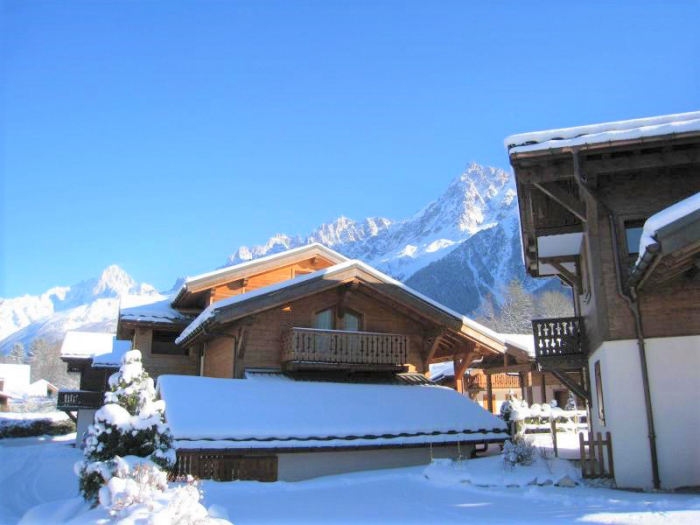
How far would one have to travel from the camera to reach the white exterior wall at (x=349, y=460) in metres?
15.5

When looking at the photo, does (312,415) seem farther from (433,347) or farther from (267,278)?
(267,278)

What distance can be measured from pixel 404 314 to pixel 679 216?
41.1 ft

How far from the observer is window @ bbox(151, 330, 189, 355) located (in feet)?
86.6

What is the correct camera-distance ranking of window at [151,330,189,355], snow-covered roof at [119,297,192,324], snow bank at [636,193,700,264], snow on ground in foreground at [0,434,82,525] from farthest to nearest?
window at [151,330,189,355]
snow-covered roof at [119,297,192,324]
snow on ground in foreground at [0,434,82,525]
snow bank at [636,193,700,264]

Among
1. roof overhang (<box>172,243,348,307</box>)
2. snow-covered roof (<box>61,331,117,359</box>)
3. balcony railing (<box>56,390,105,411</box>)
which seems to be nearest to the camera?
roof overhang (<box>172,243,348,307</box>)

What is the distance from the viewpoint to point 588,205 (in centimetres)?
1425

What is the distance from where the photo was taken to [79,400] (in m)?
38.5

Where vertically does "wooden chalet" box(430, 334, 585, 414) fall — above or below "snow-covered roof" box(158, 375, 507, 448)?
above

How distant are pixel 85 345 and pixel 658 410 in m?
36.0

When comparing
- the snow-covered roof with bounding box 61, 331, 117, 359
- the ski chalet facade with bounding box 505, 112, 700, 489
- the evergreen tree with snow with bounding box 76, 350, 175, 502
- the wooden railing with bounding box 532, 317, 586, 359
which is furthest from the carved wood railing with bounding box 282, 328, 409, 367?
the snow-covered roof with bounding box 61, 331, 117, 359

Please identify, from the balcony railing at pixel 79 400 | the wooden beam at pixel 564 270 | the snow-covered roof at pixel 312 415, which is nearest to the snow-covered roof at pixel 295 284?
the snow-covered roof at pixel 312 415

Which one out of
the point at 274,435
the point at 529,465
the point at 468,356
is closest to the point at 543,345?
the point at 529,465

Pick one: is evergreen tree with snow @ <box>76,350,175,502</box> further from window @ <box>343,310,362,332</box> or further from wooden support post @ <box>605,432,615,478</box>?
window @ <box>343,310,362,332</box>

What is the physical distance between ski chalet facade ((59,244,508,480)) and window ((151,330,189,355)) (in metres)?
1.21
